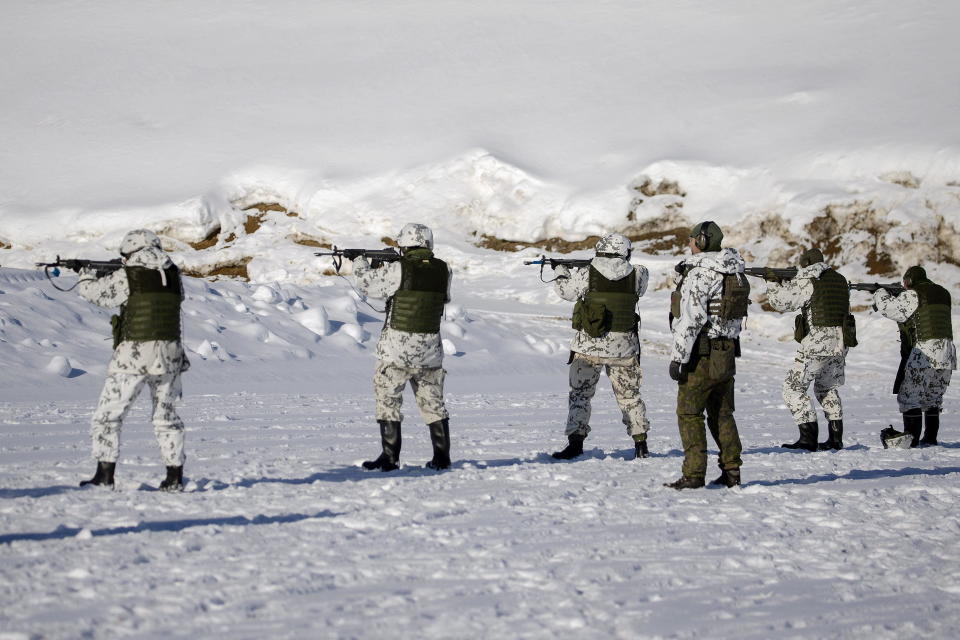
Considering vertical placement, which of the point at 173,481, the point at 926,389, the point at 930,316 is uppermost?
the point at 930,316

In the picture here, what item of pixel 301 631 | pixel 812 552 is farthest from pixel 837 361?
pixel 301 631

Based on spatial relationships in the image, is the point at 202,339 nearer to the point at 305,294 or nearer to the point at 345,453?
the point at 305,294

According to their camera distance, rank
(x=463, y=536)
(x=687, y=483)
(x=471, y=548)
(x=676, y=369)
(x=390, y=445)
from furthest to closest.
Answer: (x=390, y=445), (x=687, y=483), (x=676, y=369), (x=463, y=536), (x=471, y=548)

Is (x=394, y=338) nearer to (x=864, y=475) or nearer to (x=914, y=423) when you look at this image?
(x=864, y=475)

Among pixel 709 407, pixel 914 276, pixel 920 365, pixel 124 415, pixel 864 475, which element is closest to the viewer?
pixel 124 415

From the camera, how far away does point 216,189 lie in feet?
124

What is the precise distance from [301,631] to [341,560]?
98cm

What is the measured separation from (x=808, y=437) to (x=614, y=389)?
2.27 m

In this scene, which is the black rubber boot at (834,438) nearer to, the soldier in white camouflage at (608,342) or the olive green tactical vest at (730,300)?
the soldier in white camouflage at (608,342)

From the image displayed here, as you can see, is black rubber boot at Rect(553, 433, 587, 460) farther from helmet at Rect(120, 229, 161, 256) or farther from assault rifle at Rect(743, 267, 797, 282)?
helmet at Rect(120, 229, 161, 256)

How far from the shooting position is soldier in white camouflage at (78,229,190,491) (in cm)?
602

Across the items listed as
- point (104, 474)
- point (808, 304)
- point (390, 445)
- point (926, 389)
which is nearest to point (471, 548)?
point (390, 445)

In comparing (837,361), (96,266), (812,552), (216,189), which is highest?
(216,189)

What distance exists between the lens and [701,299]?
659 cm
